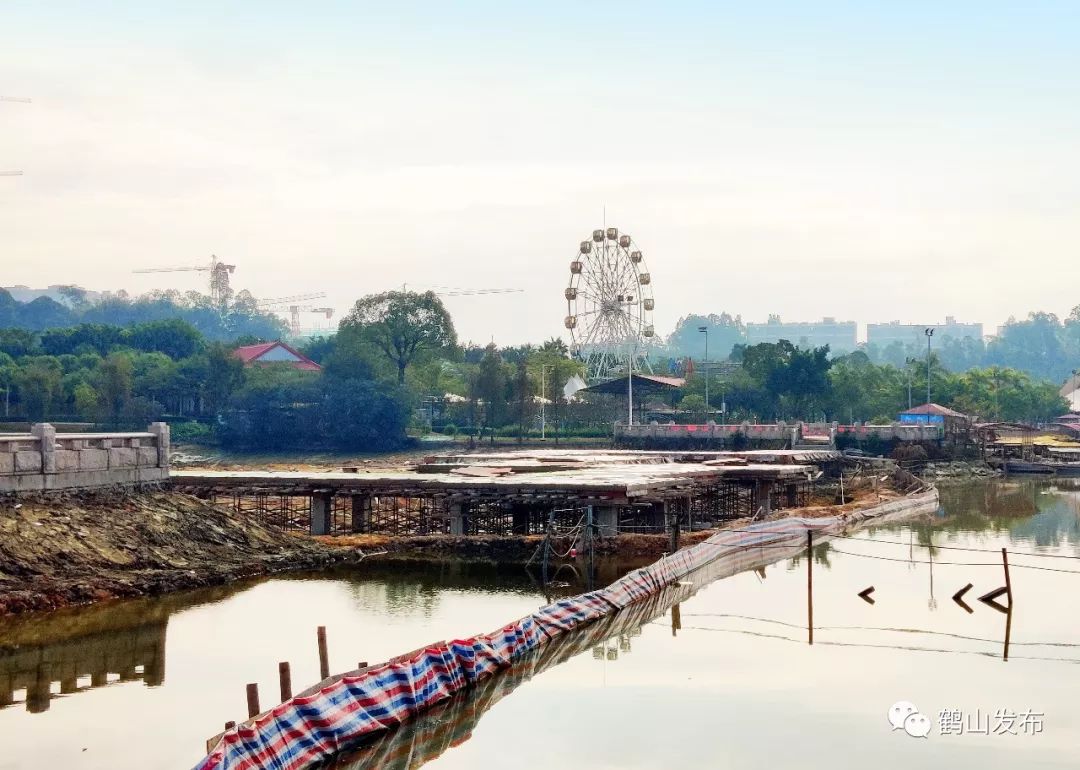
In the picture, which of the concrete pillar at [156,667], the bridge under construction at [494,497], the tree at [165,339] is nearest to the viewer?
the concrete pillar at [156,667]

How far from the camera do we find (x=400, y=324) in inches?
Result: 6083

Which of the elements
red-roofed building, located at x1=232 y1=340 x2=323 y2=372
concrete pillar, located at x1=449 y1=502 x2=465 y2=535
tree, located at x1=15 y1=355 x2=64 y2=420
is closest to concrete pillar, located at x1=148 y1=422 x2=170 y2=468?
concrete pillar, located at x1=449 y1=502 x2=465 y2=535

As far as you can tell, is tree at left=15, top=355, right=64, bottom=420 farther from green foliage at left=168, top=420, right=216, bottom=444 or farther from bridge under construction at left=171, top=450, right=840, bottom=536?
bridge under construction at left=171, top=450, right=840, bottom=536

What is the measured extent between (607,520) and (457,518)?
675cm

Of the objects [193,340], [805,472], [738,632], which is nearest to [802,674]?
[738,632]

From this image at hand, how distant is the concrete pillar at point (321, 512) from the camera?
2255 inches

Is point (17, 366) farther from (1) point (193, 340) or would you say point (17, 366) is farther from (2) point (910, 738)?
(2) point (910, 738)

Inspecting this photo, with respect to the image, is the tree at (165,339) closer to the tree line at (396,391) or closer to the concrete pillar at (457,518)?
the tree line at (396,391)

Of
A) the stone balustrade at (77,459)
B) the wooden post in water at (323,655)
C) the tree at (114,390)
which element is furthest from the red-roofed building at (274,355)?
the wooden post in water at (323,655)

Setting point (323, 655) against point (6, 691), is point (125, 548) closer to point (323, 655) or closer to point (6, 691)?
point (6, 691)

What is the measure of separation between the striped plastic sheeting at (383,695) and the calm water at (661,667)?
526mm

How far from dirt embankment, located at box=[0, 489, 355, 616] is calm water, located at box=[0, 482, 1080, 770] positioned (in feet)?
4.07

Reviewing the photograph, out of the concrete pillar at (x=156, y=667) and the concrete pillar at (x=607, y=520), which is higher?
the concrete pillar at (x=607, y=520)

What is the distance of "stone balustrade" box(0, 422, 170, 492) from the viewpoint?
43719mm
